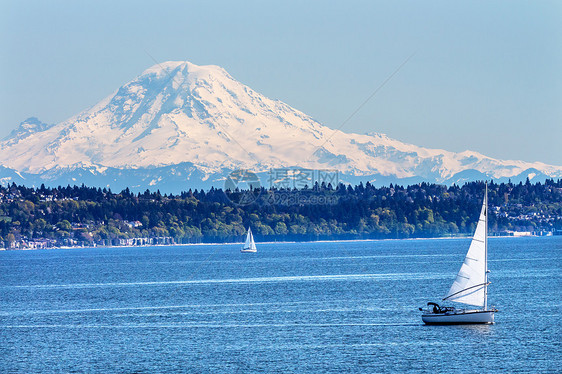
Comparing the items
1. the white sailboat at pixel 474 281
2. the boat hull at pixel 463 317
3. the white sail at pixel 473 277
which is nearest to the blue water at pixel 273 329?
the boat hull at pixel 463 317

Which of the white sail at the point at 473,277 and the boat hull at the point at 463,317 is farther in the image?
the boat hull at the point at 463,317

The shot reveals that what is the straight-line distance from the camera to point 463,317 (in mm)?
85062

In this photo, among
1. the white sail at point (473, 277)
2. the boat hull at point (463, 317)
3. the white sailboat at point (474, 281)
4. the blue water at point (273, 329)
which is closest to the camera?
the blue water at point (273, 329)

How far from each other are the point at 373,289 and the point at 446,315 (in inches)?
1751

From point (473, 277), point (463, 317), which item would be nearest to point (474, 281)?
point (473, 277)

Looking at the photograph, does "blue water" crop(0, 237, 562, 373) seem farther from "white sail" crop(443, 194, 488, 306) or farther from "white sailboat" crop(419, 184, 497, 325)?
"white sail" crop(443, 194, 488, 306)

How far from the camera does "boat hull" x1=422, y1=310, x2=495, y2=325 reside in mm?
84938

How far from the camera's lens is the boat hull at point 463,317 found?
8494cm

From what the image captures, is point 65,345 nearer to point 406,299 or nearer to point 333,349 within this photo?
point 333,349

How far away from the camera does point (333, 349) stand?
253 feet

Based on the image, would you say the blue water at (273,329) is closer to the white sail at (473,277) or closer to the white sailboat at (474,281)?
the white sailboat at (474,281)

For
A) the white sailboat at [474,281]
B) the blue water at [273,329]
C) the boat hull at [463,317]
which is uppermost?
the white sailboat at [474,281]

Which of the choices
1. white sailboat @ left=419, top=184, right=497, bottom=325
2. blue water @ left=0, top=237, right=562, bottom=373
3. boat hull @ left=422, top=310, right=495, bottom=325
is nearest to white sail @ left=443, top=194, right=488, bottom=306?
white sailboat @ left=419, top=184, right=497, bottom=325

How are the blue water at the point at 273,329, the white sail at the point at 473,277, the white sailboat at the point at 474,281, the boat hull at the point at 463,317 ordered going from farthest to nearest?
the boat hull at the point at 463,317, the white sail at the point at 473,277, the white sailboat at the point at 474,281, the blue water at the point at 273,329
